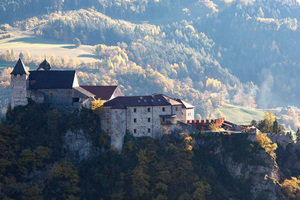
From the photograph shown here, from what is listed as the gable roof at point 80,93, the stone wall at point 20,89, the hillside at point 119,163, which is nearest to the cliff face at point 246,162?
the hillside at point 119,163

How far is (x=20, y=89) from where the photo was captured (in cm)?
11562

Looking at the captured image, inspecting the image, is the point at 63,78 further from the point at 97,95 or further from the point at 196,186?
the point at 196,186

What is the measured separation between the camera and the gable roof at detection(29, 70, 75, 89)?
384 feet

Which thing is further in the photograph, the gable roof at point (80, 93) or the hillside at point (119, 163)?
the gable roof at point (80, 93)

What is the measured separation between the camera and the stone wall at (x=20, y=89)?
116 meters

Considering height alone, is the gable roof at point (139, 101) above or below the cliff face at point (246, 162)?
above

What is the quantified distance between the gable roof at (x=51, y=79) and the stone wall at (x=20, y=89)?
7.68 ft

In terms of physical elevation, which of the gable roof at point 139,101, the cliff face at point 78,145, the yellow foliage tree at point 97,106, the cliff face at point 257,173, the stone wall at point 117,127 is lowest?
the cliff face at point 257,173

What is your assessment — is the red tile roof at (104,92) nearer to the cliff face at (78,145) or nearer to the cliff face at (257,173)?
the cliff face at (78,145)

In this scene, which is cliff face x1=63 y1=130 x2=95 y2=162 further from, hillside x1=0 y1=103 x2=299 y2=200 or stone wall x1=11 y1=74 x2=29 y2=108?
stone wall x1=11 y1=74 x2=29 y2=108

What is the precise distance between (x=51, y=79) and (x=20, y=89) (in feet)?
22.8

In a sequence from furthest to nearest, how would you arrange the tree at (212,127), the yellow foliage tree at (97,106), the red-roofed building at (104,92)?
1. the red-roofed building at (104,92)
2. the tree at (212,127)
3. the yellow foliage tree at (97,106)

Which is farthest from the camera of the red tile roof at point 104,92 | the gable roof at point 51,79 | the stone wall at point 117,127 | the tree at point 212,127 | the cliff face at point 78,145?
the red tile roof at point 104,92

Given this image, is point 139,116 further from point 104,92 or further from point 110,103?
point 104,92
